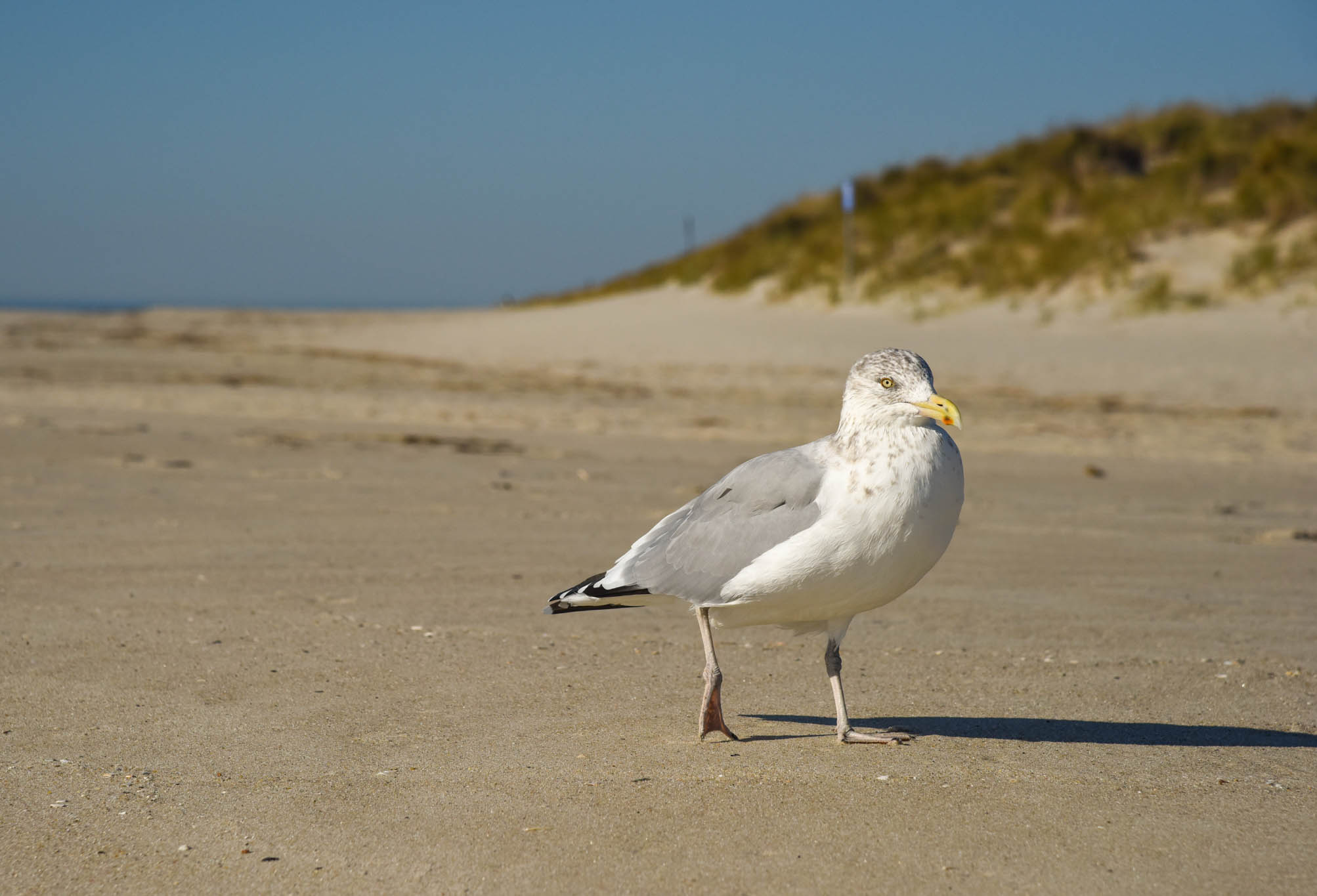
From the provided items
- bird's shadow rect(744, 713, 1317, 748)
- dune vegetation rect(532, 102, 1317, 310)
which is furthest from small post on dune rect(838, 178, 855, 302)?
bird's shadow rect(744, 713, 1317, 748)

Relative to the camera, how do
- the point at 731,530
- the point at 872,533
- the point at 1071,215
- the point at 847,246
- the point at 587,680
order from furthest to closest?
the point at 847,246, the point at 1071,215, the point at 587,680, the point at 731,530, the point at 872,533

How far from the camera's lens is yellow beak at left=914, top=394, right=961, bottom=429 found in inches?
133

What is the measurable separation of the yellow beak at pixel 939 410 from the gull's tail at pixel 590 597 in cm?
95

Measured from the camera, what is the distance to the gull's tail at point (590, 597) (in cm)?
371

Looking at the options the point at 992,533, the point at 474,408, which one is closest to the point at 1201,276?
the point at 474,408

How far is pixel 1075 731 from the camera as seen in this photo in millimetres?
3918

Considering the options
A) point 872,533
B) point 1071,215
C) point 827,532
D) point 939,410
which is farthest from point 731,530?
point 1071,215

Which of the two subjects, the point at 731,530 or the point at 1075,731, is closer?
the point at 731,530

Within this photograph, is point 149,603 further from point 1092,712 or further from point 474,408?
point 474,408

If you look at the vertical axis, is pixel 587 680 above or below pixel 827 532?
below

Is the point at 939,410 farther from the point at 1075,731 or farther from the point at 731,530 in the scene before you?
the point at 1075,731

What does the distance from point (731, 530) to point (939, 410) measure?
696 mm

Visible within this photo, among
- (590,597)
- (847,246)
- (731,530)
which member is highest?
(847,246)

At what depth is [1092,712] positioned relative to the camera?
4137 mm
